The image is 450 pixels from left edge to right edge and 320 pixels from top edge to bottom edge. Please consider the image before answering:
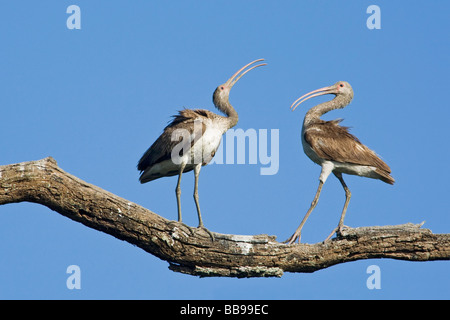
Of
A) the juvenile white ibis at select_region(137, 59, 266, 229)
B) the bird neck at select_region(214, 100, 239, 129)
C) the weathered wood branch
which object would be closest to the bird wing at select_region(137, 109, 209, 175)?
the juvenile white ibis at select_region(137, 59, 266, 229)

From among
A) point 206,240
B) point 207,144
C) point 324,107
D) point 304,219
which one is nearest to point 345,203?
point 304,219

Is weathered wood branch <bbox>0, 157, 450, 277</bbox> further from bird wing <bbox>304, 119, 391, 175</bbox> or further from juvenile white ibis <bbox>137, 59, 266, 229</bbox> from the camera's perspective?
bird wing <bbox>304, 119, 391, 175</bbox>

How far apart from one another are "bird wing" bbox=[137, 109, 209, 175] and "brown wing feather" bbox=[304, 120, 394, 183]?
6.55 ft

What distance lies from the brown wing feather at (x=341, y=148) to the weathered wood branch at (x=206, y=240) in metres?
1.90

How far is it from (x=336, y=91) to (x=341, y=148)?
6.40ft

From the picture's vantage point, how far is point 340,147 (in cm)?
1231

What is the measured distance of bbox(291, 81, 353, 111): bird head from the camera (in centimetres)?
1379

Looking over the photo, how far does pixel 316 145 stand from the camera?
1234 centimetres

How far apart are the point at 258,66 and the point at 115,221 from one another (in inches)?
214

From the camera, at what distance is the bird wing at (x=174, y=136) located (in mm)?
11938

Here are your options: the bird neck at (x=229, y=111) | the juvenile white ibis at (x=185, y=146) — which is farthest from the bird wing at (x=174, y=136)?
the bird neck at (x=229, y=111)

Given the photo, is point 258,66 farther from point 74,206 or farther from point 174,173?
point 74,206

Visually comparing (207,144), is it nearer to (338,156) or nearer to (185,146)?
(185,146)

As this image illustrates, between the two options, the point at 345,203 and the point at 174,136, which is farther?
the point at 345,203
